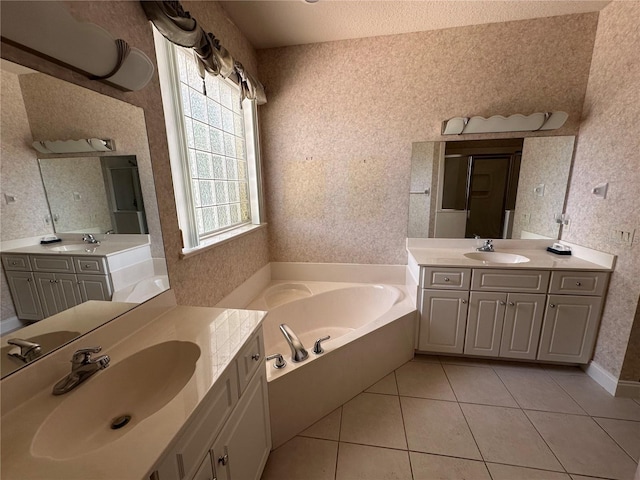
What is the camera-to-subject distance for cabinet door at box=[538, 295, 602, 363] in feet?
6.07

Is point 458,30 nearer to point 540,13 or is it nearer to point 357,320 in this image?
point 540,13

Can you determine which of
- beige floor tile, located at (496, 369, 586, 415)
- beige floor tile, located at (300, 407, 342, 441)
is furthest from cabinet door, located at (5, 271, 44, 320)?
beige floor tile, located at (496, 369, 586, 415)

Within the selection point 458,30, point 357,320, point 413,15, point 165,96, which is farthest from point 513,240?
point 165,96

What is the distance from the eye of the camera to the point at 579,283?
71.7 inches

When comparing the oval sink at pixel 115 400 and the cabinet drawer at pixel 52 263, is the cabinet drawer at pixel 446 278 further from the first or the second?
the cabinet drawer at pixel 52 263

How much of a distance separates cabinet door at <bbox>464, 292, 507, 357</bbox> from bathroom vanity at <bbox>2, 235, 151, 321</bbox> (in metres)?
2.20

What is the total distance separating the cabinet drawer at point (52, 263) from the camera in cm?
83

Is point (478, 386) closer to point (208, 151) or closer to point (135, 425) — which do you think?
point (135, 425)

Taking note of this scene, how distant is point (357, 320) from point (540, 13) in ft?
9.20

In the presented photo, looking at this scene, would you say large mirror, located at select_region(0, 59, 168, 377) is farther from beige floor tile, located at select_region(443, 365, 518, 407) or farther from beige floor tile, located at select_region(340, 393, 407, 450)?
beige floor tile, located at select_region(443, 365, 518, 407)

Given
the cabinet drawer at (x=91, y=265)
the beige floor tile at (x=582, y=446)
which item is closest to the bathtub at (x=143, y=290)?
the cabinet drawer at (x=91, y=265)

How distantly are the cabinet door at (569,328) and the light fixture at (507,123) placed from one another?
4.29ft

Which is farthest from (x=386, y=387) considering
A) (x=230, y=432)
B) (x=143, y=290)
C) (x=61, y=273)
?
(x=61, y=273)

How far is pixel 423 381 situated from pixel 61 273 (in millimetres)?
2151
